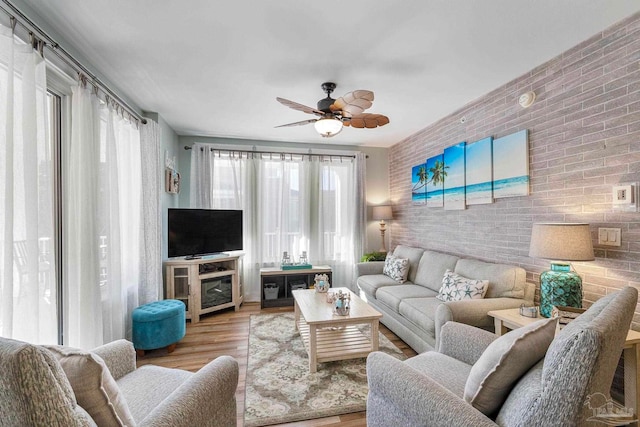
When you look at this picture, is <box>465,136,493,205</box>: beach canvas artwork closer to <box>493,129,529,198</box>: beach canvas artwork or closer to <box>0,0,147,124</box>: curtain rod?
<box>493,129,529,198</box>: beach canvas artwork

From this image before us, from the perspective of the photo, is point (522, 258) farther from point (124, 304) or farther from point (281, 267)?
point (124, 304)

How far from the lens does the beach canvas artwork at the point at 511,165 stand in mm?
2551

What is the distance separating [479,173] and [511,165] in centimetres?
39

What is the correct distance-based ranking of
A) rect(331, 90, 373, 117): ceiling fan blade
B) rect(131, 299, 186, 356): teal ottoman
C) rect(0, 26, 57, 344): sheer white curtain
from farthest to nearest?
rect(131, 299, 186, 356): teal ottoman
rect(331, 90, 373, 117): ceiling fan blade
rect(0, 26, 57, 344): sheer white curtain

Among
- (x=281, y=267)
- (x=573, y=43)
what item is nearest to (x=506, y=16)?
(x=573, y=43)

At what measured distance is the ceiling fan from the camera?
2195 mm

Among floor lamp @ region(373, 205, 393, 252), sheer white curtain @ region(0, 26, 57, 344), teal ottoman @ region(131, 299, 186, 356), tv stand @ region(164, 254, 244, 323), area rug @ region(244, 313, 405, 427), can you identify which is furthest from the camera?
floor lamp @ region(373, 205, 393, 252)

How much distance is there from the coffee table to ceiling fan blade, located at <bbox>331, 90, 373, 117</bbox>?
1721mm

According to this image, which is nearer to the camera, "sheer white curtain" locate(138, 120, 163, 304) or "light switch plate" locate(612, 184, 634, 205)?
"light switch plate" locate(612, 184, 634, 205)

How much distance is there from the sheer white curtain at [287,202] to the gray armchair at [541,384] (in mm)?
3246

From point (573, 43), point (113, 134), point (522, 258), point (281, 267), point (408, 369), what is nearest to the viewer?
point (408, 369)

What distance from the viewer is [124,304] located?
8.82 feet

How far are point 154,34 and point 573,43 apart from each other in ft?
9.84

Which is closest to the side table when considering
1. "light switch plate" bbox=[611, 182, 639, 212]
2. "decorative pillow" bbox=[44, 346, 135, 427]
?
"light switch plate" bbox=[611, 182, 639, 212]
